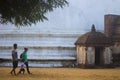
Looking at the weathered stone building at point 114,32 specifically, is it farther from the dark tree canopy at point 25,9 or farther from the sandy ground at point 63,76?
the dark tree canopy at point 25,9

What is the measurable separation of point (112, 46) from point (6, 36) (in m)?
7.23

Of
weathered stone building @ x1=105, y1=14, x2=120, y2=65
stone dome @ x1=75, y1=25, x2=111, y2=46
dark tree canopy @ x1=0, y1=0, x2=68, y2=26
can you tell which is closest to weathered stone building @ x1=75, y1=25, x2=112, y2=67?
stone dome @ x1=75, y1=25, x2=111, y2=46

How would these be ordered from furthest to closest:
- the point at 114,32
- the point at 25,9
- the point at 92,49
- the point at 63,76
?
the point at 114,32 → the point at 92,49 → the point at 63,76 → the point at 25,9

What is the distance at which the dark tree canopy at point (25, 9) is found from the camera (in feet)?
36.2

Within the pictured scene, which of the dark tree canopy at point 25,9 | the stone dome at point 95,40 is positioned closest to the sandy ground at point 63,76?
the dark tree canopy at point 25,9

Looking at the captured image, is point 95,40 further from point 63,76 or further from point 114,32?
point 63,76

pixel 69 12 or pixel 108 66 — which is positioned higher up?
pixel 69 12

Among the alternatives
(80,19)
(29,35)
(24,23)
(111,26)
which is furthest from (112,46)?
(24,23)

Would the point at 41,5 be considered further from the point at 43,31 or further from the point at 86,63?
the point at 43,31

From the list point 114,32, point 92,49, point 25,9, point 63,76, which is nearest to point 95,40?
point 92,49

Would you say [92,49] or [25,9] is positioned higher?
[25,9]

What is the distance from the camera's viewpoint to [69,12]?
2844 cm

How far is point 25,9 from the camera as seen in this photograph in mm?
11359

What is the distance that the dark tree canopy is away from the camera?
36.2ft
